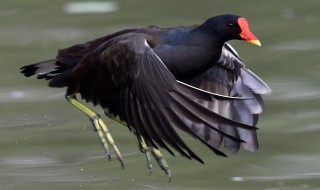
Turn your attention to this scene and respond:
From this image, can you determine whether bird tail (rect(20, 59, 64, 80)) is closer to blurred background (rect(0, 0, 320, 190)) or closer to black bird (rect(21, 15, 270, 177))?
black bird (rect(21, 15, 270, 177))

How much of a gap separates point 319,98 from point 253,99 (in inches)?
87.9

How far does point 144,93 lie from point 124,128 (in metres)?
2.77

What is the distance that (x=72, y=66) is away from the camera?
9.37 metres

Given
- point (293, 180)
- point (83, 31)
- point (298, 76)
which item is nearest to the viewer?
point (293, 180)

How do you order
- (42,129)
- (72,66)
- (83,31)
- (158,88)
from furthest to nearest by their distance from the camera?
1. (83,31)
2. (42,129)
3. (72,66)
4. (158,88)

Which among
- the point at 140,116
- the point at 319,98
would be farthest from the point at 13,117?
the point at 140,116

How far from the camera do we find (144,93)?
334 inches

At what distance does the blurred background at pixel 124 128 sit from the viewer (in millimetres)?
10203

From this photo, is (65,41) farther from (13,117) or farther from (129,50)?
(129,50)

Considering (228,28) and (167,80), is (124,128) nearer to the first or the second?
(228,28)

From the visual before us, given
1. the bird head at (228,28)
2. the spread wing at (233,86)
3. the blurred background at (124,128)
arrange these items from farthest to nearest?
the blurred background at (124,128)
the spread wing at (233,86)
the bird head at (228,28)

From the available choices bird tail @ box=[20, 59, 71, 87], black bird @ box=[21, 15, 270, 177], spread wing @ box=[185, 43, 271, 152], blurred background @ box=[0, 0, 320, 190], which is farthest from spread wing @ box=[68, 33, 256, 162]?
blurred background @ box=[0, 0, 320, 190]

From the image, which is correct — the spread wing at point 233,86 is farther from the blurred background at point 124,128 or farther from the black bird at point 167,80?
the blurred background at point 124,128

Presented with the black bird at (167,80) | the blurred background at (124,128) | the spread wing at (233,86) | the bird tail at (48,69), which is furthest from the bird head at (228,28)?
the blurred background at (124,128)
